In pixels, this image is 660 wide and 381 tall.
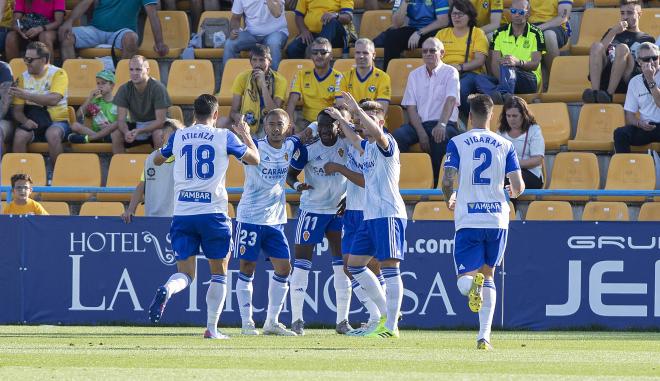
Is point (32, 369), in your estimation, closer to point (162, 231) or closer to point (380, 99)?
point (162, 231)

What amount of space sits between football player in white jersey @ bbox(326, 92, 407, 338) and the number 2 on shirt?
1.14 m

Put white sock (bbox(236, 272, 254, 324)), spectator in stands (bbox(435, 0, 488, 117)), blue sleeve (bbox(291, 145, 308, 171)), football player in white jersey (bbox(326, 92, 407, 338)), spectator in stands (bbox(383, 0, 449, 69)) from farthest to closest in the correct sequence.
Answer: spectator in stands (bbox(383, 0, 449, 69)), spectator in stands (bbox(435, 0, 488, 117)), blue sleeve (bbox(291, 145, 308, 171)), white sock (bbox(236, 272, 254, 324)), football player in white jersey (bbox(326, 92, 407, 338))

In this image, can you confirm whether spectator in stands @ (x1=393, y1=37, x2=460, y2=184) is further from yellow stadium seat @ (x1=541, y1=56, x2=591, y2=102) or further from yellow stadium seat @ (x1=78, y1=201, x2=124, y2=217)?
yellow stadium seat @ (x1=78, y1=201, x2=124, y2=217)

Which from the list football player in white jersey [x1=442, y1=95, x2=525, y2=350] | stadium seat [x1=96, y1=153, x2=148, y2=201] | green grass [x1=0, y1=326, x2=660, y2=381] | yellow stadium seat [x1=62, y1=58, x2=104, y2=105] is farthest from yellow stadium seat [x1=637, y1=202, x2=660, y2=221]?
yellow stadium seat [x1=62, y1=58, x2=104, y2=105]

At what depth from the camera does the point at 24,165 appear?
1658 centimetres

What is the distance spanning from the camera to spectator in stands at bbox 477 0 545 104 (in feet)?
54.0

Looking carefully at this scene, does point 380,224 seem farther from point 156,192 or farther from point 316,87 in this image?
point 316,87

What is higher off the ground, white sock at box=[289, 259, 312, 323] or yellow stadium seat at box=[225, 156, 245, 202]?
yellow stadium seat at box=[225, 156, 245, 202]

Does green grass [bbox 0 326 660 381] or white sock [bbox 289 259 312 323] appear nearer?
green grass [bbox 0 326 660 381]

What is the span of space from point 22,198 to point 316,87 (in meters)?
3.90

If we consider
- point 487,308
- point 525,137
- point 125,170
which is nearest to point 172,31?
point 125,170

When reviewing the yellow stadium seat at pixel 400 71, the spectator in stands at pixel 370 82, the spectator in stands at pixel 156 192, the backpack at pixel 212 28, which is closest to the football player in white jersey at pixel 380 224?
the spectator in stands at pixel 156 192

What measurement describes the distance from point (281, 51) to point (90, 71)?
2.74 m

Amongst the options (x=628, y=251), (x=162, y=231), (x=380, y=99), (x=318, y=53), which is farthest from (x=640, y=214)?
(x=162, y=231)
